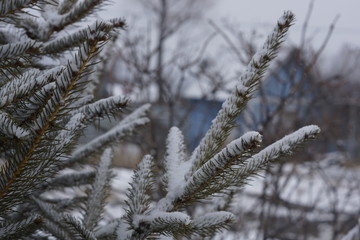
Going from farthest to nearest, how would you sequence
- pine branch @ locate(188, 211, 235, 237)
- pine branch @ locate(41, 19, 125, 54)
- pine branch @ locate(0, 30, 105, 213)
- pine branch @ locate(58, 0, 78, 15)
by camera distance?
pine branch @ locate(58, 0, 78, 15) → pine branch @ locate(41, 19, 125, 54) → pine branch @ locate(188, 211, 235, 237) → pine branch @ locate(0, 30, 105, 213)

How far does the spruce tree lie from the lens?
35.0 inches

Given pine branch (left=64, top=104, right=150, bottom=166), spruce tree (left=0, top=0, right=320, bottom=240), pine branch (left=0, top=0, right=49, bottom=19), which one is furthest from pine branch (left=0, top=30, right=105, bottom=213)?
pine branch (left=64, top=104, right=150, bottom=166)

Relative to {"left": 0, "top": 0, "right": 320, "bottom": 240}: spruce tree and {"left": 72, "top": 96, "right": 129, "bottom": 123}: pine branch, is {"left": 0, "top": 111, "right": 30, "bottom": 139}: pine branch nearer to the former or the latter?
{"left": 0, "top": 0, "right": 320, "bottom": 240}: spruce tree

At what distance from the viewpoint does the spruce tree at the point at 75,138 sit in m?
0.89

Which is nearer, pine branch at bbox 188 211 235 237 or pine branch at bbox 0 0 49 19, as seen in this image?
pine branch at bbox 0 0 49 19

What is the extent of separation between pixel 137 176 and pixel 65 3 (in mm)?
699

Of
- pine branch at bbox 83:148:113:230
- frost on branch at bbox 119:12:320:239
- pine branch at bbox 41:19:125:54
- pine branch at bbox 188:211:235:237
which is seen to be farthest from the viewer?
pine branch at bbox 83:148:113:230

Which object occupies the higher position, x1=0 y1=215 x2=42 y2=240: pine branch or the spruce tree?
the spruce tree

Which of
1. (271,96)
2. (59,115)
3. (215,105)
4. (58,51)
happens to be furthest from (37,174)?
(271,96)

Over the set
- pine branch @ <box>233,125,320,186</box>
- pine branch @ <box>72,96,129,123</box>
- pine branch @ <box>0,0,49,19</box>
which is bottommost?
pine branch @ <box>233,125,320,186</box>

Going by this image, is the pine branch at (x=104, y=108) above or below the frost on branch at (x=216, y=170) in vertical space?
above

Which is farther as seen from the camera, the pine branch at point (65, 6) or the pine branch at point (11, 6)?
the pine branch at point (65, 6)

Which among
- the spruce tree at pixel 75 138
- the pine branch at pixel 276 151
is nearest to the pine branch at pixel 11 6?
the spruce tree at pixel 75 138

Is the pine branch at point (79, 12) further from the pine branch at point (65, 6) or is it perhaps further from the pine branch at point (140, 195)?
the pine branch at point (140, 195)
